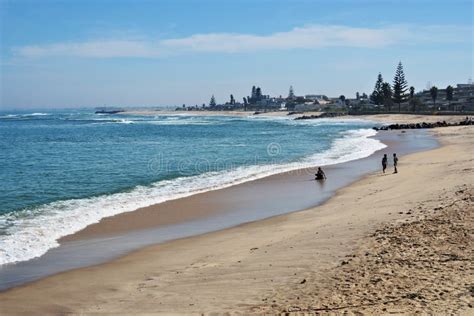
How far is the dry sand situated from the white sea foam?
262 centimetres

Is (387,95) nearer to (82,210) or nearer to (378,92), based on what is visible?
(378,92)

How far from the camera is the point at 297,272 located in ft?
28.5

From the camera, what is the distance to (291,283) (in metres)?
8.12

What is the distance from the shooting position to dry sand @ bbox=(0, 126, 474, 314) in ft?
23.9

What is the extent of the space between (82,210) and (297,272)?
32.9 ft

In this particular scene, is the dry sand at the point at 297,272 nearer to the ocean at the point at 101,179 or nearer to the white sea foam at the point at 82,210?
the white sea foam at the point at 82,210

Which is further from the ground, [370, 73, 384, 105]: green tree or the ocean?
[370, 73, 384, 105]: green tree

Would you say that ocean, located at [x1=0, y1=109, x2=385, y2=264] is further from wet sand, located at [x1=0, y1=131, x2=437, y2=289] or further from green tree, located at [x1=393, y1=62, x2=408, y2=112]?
green tree, located at [x1=393, y1=62, x2=408, y2=112]

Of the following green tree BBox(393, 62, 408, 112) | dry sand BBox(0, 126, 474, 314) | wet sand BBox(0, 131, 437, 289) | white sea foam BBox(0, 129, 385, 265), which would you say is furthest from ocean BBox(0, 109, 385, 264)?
green tree BBox(393, 62, 408, 112)

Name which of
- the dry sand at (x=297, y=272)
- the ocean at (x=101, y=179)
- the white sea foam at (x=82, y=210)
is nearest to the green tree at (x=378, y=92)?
the ocean at (x=101, y=179)

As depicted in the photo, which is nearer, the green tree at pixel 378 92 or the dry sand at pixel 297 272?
the dry sand at pixel 297 272

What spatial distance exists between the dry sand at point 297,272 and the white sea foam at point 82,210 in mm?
2616

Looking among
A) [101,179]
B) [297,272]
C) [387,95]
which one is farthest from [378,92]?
[297,272]

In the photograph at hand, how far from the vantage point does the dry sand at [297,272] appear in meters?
7.29
